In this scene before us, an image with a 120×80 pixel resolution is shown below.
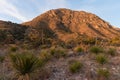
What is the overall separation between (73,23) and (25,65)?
3272 inches

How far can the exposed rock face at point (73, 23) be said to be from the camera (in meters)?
77.0

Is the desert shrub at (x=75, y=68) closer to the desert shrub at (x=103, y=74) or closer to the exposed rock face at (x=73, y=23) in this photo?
the desert shrub at (x=103, y=74)

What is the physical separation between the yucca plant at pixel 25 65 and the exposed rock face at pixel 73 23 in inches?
2549

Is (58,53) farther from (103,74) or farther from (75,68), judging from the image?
(103,74)

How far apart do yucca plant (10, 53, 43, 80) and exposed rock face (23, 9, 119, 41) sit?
64.8 m

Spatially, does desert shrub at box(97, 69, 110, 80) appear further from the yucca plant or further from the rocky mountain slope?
the rocky mountain slope

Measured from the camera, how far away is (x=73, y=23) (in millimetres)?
90438

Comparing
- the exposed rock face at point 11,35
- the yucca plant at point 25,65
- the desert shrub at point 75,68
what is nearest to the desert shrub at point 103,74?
the desert shrub at point 75,68

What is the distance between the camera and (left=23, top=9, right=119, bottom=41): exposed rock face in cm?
7700

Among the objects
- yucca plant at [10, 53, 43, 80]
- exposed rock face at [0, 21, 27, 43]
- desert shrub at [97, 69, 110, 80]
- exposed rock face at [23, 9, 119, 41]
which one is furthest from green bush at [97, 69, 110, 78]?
exposed rock face at [23, 9, 119, 41]

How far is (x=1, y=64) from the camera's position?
9.97m

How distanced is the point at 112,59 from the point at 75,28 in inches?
2854

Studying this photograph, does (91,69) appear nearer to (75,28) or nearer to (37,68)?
(37,68)

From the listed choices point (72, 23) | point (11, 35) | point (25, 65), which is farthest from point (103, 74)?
point (72, 23)
